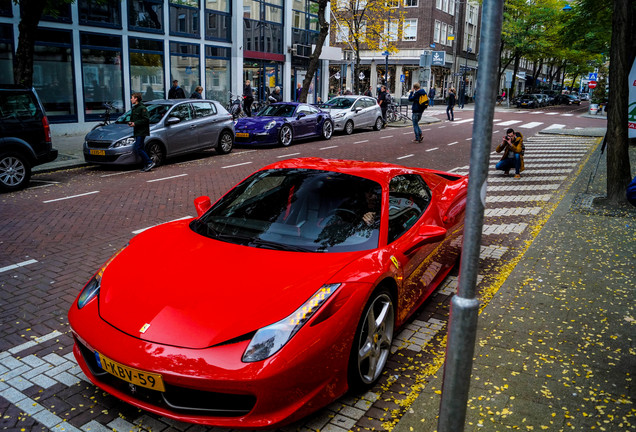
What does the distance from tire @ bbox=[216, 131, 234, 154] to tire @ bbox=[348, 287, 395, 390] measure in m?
13.1

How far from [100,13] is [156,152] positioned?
10294 millimetres

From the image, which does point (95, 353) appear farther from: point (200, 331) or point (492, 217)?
point (492, 217)

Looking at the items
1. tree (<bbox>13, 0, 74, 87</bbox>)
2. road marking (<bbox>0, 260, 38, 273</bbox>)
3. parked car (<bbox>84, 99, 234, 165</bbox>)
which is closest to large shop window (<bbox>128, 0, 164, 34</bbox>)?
parked car (<bbox>84, 99, 234, 165</bbox>)

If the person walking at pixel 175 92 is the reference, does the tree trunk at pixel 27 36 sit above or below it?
above

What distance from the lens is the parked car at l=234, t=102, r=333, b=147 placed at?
1769cm

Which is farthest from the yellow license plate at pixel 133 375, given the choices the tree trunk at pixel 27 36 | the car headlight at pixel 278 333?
the tree trunk at pixel 27 36

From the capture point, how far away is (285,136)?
18391 mm

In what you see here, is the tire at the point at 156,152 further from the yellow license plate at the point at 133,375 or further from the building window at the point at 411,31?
the building window at the point at 411,31

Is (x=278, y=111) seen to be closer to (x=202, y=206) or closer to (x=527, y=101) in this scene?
(x=202, y=206)

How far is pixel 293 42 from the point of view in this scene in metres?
32.2

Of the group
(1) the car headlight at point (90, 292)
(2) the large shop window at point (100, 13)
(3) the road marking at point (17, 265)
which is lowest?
(3) the road marking at point (17, 265)

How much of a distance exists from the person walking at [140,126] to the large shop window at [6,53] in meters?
8.16

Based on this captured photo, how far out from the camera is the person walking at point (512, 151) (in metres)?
12.6

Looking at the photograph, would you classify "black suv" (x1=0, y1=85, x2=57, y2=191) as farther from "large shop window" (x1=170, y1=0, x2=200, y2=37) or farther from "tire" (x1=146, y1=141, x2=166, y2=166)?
"large shop window" (x1=170, y1=0, x2=200, y2=37)
